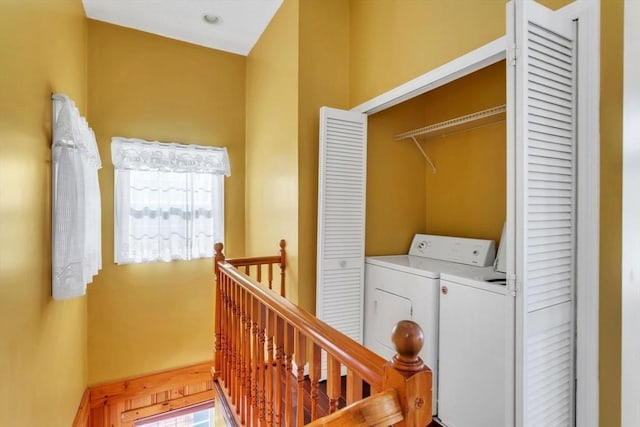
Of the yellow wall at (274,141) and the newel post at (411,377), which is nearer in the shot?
the newel post at (411,377)

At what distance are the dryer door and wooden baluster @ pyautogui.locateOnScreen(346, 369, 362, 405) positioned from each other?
1286 mm

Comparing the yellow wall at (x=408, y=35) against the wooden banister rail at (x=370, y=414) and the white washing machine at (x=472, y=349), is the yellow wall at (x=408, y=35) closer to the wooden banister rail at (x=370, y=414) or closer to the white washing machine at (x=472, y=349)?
the white washing machine at (x=472, y=349)

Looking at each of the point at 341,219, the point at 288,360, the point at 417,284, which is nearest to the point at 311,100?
the point at 341,219

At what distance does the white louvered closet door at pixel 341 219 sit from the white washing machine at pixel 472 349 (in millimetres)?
723

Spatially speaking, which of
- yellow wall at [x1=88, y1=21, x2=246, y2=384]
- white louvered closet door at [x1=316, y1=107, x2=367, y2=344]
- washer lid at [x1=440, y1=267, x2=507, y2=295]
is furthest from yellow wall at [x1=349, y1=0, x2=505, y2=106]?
yellow wall at [x1=88, y1=21, x2=246, y2=384]

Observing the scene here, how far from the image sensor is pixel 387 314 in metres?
2.30

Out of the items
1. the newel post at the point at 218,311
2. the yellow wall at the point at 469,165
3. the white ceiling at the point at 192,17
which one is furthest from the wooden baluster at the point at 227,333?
the white ceiling at the point at 192,17

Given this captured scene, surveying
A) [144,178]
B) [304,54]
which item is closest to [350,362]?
[304,54]

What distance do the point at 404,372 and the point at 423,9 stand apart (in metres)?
1.98

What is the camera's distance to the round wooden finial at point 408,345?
72 centimetres

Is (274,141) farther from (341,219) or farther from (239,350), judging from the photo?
(239,350)

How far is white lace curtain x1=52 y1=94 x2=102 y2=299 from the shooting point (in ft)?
5.97

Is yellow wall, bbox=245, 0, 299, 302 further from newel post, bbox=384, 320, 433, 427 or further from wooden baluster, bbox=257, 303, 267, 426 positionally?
newel post, bbox=384, 320, 433, 427

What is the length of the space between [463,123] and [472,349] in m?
1.39
